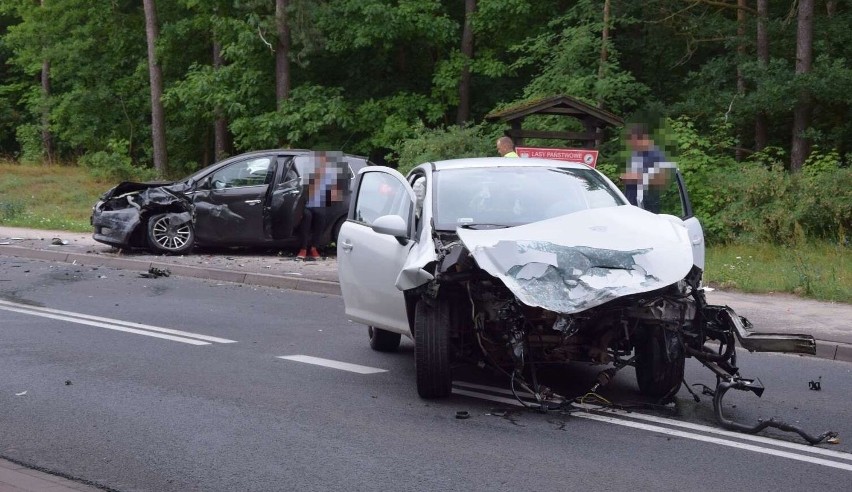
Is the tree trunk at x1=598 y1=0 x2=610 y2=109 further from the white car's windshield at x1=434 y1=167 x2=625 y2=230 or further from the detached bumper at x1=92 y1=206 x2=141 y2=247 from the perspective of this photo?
the white car's windshield at x1=434 y1=167 x2=625 y2=230

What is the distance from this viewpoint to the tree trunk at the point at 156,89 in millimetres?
39156

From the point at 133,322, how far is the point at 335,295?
368cm

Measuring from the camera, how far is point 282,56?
115ft

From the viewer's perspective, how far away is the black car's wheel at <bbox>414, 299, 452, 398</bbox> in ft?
23.7

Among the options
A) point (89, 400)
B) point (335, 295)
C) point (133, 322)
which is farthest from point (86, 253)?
point (89, 400)

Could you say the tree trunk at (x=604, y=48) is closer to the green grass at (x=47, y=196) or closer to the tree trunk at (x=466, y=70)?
the tree trunk at (x=466, y=70)

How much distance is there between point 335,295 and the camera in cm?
1469

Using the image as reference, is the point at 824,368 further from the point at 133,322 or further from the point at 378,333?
the point at 133,322

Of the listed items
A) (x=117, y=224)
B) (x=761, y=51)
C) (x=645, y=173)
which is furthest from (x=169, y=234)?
(x=761, y=51)

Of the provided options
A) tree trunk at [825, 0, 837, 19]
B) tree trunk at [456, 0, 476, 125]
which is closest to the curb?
tree trunk at [456, 0, 476, 125]

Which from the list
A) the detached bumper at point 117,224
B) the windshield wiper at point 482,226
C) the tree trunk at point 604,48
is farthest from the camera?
the tree trunk at point 604,48

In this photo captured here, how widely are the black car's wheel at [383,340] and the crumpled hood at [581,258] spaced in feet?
8.69

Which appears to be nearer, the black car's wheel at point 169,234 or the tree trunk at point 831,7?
the black car's wheel at point 169,234

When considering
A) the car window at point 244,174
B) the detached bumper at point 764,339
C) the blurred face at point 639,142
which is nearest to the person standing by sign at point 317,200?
the car window at point 244,174
